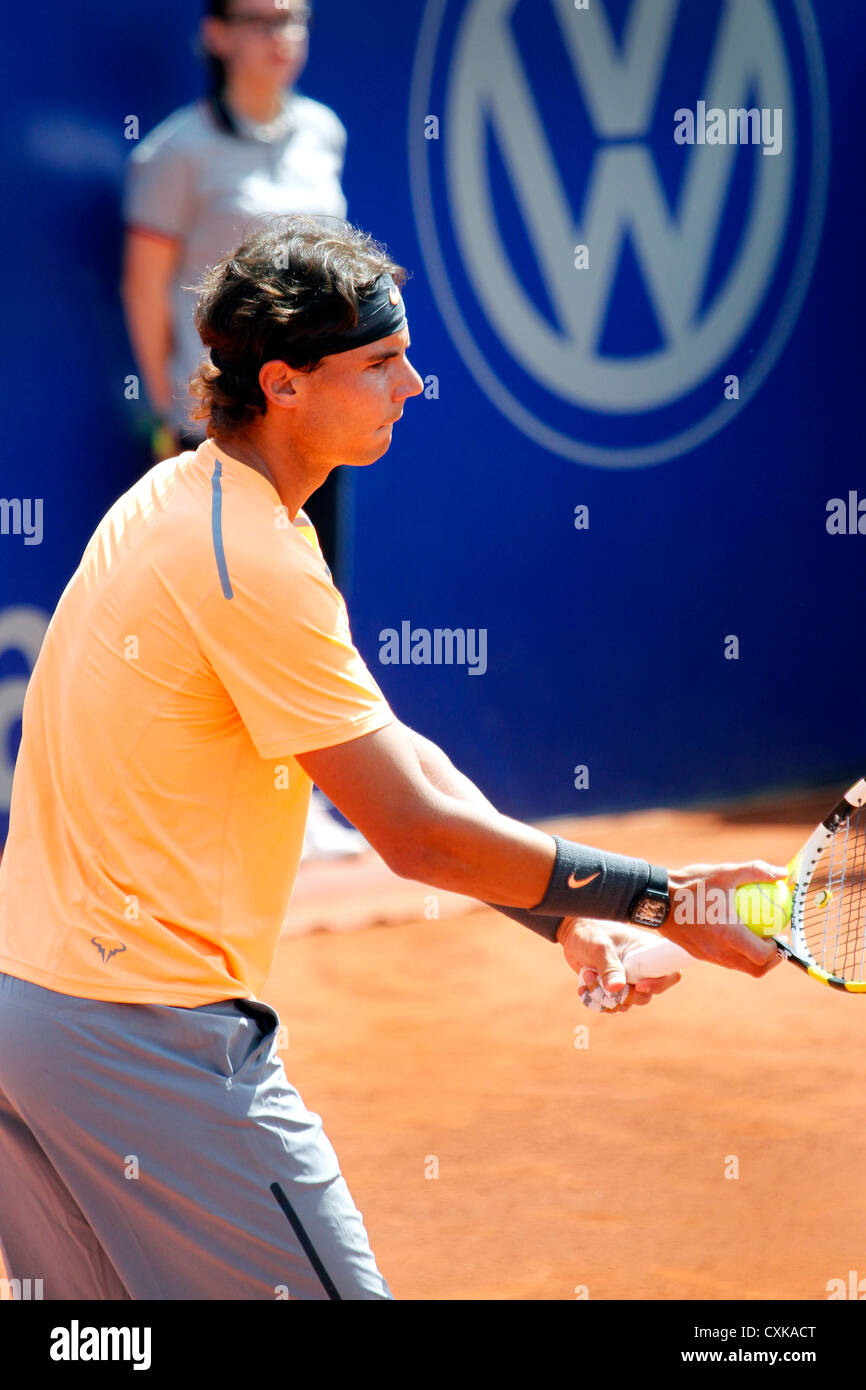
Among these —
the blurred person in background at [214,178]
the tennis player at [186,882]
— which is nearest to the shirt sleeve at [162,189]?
the blurred person in background at [214,178]

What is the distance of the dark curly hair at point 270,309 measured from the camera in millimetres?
2039

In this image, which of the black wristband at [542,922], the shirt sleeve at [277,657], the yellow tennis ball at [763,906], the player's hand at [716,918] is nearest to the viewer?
the shirt sleeve at [277,657]

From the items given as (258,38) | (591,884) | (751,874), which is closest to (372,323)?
(591,884)

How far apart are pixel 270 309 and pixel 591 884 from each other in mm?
810

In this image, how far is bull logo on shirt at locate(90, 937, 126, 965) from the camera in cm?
186

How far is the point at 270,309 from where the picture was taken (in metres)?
2.04

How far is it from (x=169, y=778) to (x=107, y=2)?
4.32 metres

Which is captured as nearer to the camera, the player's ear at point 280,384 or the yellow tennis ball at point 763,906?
the player's ear at point 280,384

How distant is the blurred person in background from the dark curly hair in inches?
127

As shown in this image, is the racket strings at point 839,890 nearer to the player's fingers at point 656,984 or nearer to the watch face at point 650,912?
the player's fingers at point 656,984

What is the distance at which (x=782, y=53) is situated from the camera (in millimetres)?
6660

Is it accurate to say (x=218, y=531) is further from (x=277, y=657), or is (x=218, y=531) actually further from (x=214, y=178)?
(x=214, y=178)

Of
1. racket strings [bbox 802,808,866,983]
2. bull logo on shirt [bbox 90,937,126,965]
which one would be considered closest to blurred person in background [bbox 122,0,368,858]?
racket strings [bbox 802,808,866,983]

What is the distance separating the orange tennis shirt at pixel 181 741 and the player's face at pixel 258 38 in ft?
12.7
